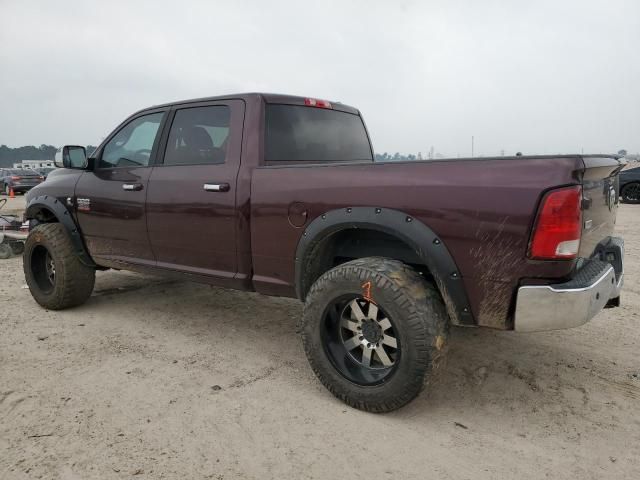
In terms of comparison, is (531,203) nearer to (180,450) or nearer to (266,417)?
(266,417)

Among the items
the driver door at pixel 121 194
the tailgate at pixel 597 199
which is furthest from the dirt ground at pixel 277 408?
the tailgate at pixel 597 199

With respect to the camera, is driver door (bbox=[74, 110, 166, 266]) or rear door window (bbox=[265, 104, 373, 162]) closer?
rear door window (bbox=[265, 104, 373, 162])

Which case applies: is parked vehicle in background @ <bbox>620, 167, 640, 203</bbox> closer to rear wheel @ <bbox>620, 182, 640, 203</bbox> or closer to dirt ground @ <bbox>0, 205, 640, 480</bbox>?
rear wheel @ <bbox>620, 182, 640, 203</bbox>

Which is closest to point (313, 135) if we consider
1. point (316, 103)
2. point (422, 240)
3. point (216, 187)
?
point (316, 103)

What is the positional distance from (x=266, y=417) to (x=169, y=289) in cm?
313

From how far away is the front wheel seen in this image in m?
2.42

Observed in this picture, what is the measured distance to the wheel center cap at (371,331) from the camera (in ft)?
8.68

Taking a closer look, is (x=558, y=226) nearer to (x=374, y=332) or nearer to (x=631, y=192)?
(x=374, y=332)

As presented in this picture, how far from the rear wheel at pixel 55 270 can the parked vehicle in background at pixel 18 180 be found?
20636mm

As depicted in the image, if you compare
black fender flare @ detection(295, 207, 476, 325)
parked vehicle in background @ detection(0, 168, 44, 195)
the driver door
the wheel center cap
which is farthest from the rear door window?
parked vehicle in background @ detection(0, 168, 44, 195)

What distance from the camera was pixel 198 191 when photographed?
11.2 feet

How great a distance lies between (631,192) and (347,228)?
625 inches

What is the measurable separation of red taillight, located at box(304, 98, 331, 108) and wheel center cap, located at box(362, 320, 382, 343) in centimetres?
191

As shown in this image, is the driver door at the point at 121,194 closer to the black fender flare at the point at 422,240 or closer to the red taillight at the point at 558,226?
the black fender flare at the point at 422,240
